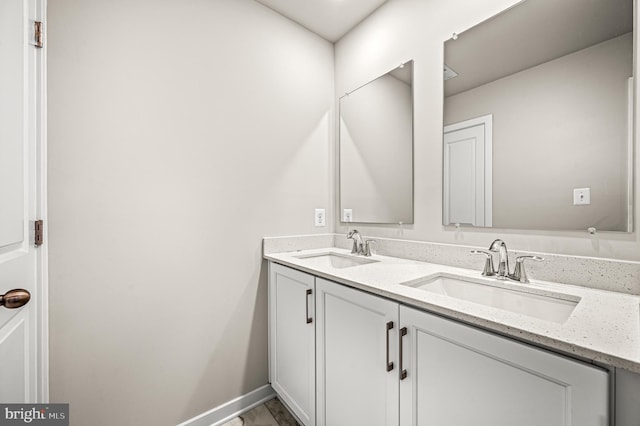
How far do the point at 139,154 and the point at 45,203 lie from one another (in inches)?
15.8

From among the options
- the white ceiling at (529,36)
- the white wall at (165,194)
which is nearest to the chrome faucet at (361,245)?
the white wall at (165,194)

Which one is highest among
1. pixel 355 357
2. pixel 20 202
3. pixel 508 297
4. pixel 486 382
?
pixel 20 202

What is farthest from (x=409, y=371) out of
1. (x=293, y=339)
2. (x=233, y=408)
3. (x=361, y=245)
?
(x=233, y=408)

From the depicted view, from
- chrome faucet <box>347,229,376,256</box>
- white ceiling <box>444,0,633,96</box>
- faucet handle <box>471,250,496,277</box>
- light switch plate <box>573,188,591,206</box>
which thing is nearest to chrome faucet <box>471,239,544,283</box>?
faucet handle <box>471,250,496,277</box>

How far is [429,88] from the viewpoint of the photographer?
1.49 meters

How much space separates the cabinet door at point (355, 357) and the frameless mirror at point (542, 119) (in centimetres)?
69

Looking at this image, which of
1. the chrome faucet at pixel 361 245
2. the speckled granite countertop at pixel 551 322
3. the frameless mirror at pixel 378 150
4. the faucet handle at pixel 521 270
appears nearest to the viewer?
the speckled granite countertop at pixel 551 322

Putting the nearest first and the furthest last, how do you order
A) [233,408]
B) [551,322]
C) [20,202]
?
[551,322]
[20,202]
[233,408]

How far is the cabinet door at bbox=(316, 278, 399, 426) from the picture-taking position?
3.13 ft

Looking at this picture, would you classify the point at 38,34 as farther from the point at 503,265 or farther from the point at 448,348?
the point at 503,265

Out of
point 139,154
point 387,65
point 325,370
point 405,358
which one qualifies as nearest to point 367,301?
point 405,358

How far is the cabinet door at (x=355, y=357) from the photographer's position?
0.95 meters

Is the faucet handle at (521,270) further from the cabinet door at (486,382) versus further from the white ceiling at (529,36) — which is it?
the white ceiling at (529,36)

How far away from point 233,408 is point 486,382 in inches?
56.9
